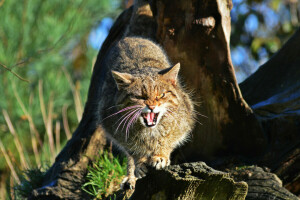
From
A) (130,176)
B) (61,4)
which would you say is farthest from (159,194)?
(61,4)

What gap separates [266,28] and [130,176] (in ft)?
25.0

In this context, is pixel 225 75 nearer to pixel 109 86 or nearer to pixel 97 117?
pixel 109 86

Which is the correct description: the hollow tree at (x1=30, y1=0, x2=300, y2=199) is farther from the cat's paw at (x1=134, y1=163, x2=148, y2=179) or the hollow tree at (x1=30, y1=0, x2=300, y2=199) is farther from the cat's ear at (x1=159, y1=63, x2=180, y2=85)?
the cat's paw at (x1=134, y1=163, x2=148, y2=179)

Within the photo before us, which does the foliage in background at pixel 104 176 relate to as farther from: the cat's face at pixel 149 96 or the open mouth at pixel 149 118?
the open mouth at pixel 149 118

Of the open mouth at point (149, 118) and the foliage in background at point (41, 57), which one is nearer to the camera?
the open mouth at point (149, 118)

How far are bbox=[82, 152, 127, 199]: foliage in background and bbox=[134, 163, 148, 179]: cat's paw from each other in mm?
758

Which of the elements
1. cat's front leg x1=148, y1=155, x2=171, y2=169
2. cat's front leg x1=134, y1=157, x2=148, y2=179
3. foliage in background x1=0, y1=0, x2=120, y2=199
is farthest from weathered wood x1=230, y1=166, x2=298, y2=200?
foliage in background x1=0, y1=0, x2=120, y2=199

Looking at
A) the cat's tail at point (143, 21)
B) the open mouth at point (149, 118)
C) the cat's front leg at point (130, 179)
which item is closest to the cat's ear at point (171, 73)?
the open mouth at point (149, 118)

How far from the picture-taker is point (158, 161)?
13.3 ft

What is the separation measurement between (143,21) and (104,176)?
2.11m

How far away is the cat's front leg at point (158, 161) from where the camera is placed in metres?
3.98

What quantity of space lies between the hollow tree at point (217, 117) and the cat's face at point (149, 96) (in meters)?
0.67

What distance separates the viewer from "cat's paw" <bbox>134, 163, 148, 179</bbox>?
13.1ft

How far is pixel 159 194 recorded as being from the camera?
2943 millimetres
